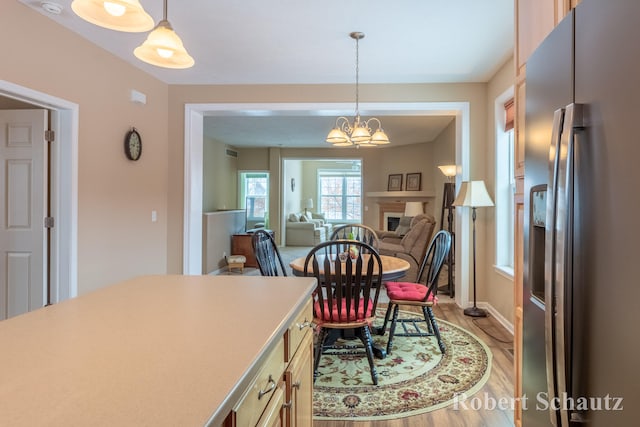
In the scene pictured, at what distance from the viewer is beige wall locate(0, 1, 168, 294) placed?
2.65m

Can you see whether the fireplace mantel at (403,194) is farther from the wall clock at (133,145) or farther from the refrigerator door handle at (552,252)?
the refrigerator door handle at (552,252)

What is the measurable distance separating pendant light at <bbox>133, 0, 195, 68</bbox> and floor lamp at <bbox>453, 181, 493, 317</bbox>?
10.4ft

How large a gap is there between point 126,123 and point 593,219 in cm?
399

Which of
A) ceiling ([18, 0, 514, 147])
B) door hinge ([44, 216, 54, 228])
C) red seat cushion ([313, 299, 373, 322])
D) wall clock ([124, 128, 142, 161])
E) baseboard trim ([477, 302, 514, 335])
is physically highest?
ceiling ([18, 0, 514, 147])

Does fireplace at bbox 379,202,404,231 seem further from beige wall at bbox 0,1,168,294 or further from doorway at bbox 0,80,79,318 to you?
doorway at bbox 0,80,79,318

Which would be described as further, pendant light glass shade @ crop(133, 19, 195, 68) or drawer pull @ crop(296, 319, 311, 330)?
pendant light glass shade @ crop(133, 19, 195, 68)

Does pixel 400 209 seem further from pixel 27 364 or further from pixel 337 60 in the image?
pixel 27 364

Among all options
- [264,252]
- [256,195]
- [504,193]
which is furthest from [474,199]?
[256,195]

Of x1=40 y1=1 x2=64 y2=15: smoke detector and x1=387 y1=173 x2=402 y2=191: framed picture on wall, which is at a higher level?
x1=40 y1=1 x2=64 y2=15: smoke detector

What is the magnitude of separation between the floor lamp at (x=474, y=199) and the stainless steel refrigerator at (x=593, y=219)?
288 cm

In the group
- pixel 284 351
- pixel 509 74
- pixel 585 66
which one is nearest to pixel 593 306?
pixel 585 66

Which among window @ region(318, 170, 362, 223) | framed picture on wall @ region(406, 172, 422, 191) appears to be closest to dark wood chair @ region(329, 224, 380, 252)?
framed picture on wall @ region(406, 172, 422, 191)

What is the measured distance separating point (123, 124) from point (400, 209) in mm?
6701

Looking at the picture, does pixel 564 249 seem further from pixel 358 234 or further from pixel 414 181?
pixel 414 181
